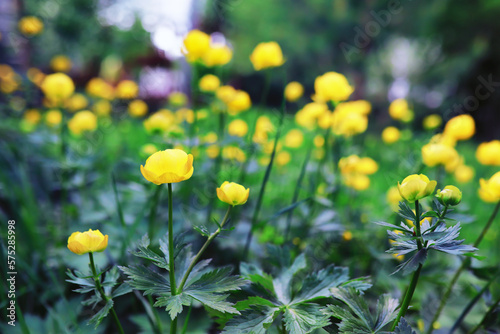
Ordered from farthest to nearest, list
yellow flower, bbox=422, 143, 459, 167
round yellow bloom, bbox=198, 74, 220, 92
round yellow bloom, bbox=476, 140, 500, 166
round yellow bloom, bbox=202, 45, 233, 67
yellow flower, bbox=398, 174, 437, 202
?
round yellow bloom, bbox=198, 74, 220, 92 → round yellow bloom, bbox=202, 45, 233, 67 → round yellow bloom, bbox=476, 140, 500, 166 → yellow flower, bbox=422, 143, 459, 167 → yellow flower, bbox=398, 174, 437, 202

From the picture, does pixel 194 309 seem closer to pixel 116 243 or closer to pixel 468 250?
pixel 116 243

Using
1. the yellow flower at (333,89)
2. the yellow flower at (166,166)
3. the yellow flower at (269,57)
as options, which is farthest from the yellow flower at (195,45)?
the yellow flower at (166,166)

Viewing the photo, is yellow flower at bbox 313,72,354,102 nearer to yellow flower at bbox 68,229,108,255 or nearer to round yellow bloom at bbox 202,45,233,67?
round yellow bloom at bbox 202,45,233,67

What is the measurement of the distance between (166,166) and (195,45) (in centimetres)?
66

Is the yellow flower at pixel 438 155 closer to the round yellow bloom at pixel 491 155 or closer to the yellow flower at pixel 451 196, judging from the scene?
the round yellow bloom at pixel 491 155

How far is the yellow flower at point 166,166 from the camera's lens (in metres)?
0.44

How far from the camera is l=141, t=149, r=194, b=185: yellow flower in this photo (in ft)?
1.43

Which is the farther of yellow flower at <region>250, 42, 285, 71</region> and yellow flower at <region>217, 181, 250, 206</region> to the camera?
yellow flower at <region>250, 42, 285, 71</region>

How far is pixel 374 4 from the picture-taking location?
6105 mm

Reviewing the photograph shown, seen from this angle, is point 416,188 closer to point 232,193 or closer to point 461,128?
point 232,193

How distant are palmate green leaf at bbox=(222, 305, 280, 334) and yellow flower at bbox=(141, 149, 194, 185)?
0.22 meters

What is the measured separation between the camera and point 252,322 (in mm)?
485

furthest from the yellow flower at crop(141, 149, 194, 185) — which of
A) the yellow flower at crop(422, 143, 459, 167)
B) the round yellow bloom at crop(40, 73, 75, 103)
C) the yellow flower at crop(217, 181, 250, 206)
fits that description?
the round yellow bloom at crop(40, 73, 75, 103)

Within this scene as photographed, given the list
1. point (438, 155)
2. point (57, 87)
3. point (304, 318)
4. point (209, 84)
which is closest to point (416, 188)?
point (304, 318)
